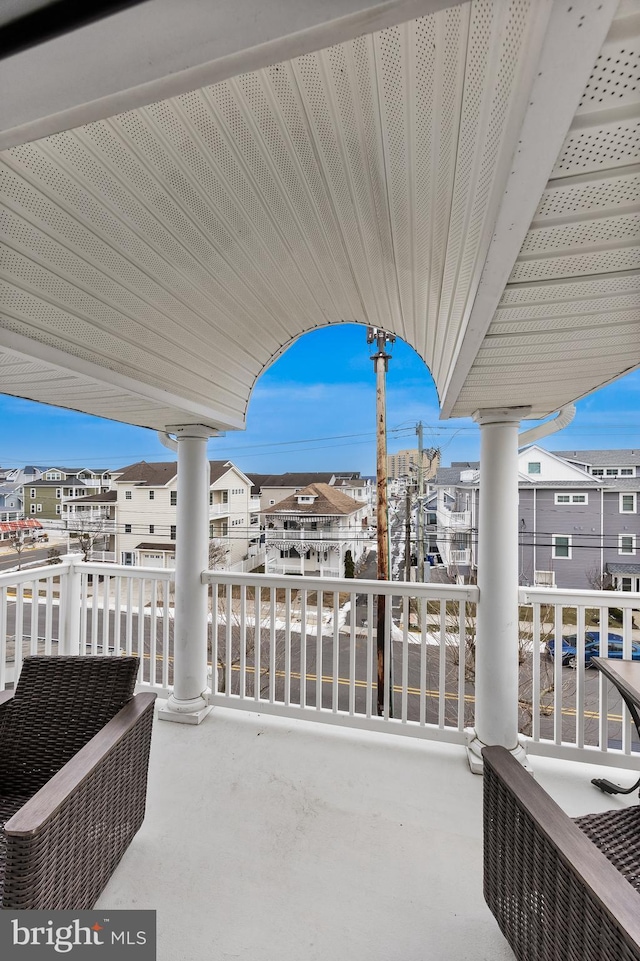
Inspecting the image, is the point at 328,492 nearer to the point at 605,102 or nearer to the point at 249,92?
the point at 249,92

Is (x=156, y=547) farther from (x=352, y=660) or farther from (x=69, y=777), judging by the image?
(x=69, y=777)

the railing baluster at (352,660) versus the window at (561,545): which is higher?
the window at (561,545)

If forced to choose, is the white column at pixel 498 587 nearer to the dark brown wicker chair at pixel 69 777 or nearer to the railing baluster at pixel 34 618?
the dark brown wicker chair at pixel 69 777

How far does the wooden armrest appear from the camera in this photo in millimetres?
1251

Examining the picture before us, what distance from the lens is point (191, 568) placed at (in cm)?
317

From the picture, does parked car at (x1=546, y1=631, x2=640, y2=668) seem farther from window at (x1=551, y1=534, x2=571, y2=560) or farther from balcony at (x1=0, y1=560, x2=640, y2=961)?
window at (x1=551, y1=534, x2=571, y2=560)

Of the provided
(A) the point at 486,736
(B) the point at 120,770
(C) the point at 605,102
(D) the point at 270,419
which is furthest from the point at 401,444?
(C) the point at 605,102

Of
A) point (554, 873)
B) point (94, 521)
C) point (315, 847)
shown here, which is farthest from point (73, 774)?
point (94, 521)

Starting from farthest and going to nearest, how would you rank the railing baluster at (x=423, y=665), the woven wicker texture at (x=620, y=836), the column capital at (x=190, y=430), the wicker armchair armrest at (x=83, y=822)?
the column capital at (x=190, y=430)
the railing baluster at (x=423, y=665)
the woven wicker texture at (x=620, y=836)
the wicker armchair armrest at (x=83, y=822)

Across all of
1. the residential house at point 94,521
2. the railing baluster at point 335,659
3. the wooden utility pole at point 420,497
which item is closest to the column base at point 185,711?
the railing baluster at point 335,659

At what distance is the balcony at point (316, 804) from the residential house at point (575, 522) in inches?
18.0

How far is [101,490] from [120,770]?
3450 mm

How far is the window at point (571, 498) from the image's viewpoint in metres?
3.73

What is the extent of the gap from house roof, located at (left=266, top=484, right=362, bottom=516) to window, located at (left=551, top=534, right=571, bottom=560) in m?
1.98
